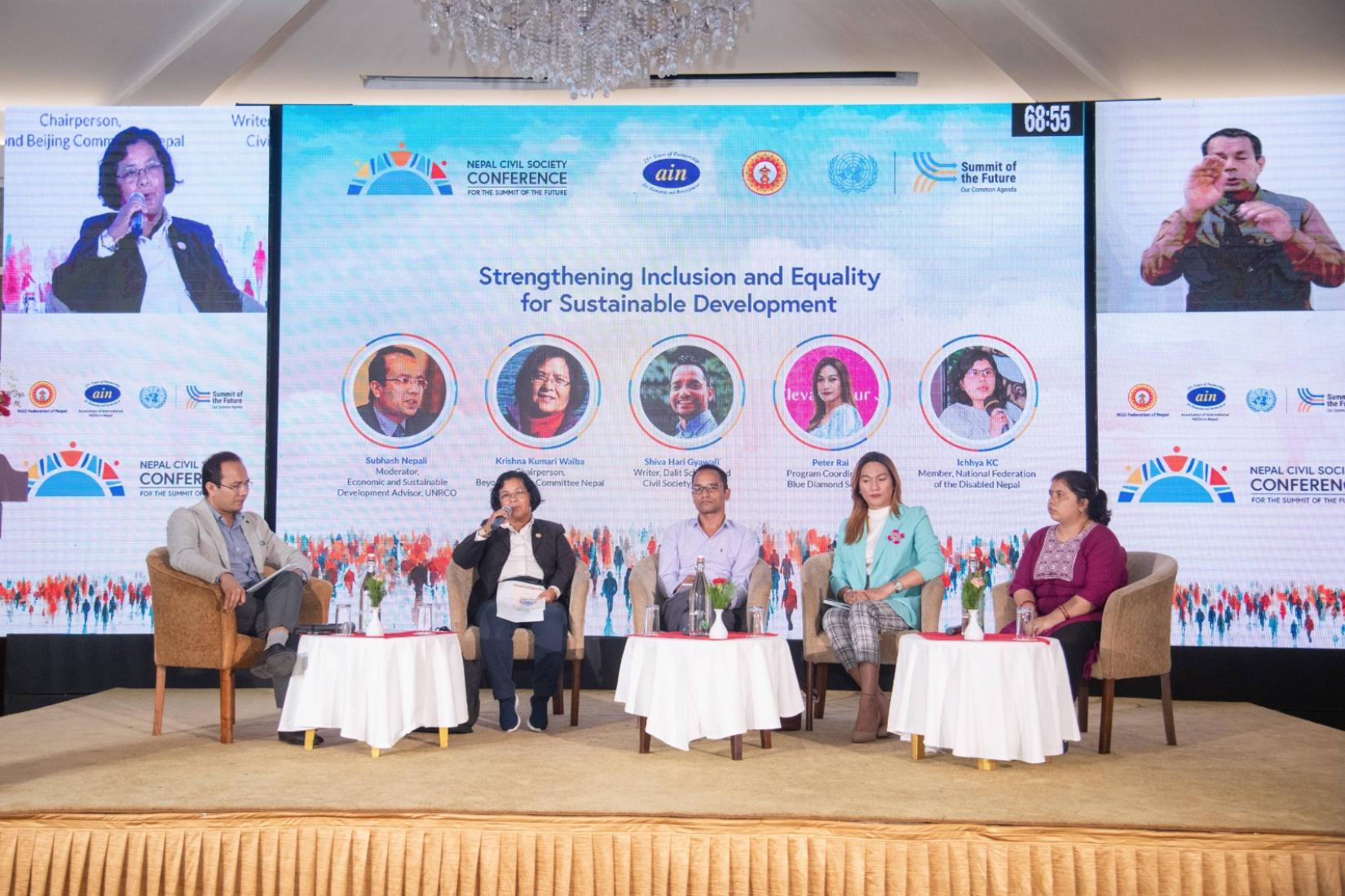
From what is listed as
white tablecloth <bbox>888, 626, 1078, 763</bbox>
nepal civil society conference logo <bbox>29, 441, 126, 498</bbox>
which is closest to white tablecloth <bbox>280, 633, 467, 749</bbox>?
white tablecloth <bbox>888, 626, 1078, 763</bbox>

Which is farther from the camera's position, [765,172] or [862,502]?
[765,172]

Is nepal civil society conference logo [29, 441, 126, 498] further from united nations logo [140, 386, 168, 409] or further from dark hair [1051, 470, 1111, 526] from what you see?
dark hair [1051, 470, 1111, 526]

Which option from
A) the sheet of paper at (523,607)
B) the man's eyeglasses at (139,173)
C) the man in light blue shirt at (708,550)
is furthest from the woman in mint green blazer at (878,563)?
the man's eyeglasses at (139,173)

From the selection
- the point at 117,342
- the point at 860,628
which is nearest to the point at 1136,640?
the point at 860,628

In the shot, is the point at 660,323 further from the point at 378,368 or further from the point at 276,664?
the point at 276,664

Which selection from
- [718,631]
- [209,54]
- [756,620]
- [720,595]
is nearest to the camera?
[718,631]

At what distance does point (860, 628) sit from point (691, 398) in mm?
2063

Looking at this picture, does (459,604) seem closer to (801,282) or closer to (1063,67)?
(801,282)

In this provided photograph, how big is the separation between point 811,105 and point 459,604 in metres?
3.25

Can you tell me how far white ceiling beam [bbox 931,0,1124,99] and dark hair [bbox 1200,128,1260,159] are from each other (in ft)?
1.75

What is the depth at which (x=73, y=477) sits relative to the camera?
6379 mm

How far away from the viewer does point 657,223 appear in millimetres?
6465

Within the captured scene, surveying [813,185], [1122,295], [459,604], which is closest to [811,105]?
[813,185]

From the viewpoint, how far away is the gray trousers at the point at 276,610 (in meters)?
4.67
